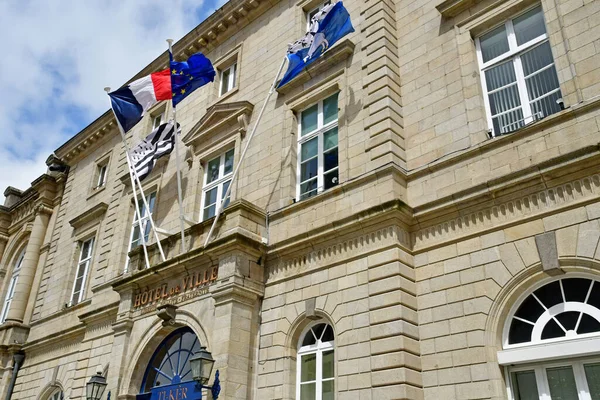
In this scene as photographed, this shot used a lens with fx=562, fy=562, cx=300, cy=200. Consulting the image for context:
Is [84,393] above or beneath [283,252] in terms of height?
beneath

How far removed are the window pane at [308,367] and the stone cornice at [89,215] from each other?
12.1 m

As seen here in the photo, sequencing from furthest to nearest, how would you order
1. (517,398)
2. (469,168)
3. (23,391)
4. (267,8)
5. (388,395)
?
(23,391) → (267,8) → (469,168) → (388,395) → (517,398)

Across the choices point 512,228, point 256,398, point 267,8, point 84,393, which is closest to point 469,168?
point 512,228

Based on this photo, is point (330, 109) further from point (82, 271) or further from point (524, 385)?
point (82, 271)

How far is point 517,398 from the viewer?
8117 millimetres

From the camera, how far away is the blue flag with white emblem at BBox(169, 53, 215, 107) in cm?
1509

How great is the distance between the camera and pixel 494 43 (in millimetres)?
10734

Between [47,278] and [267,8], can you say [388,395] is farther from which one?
[47,278]

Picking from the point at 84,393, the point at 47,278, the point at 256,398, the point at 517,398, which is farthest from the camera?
the point at 47,278

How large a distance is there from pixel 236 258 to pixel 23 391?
12608 mm

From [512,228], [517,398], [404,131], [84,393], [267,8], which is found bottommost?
[517,398]

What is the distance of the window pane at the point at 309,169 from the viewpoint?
12.6 metres

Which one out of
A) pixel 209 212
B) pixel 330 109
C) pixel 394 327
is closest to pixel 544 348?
pixel 394 327

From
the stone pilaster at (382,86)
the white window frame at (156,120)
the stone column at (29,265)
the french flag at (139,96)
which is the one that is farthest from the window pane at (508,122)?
the stone column at (29,265)
